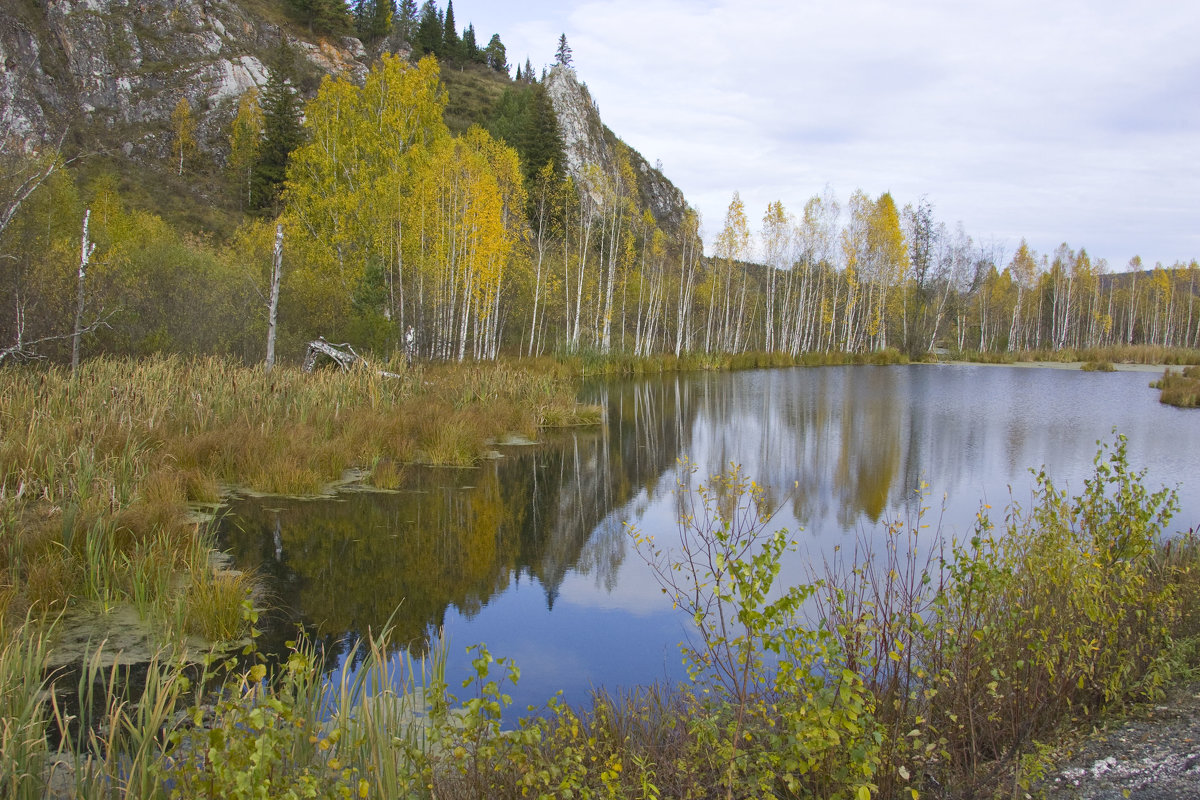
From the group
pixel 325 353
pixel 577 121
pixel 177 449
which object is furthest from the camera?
pixel 577 121

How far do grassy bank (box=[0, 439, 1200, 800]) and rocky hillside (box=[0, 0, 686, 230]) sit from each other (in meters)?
46.4

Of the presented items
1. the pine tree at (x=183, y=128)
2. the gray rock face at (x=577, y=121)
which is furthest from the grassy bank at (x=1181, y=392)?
the pine tree at (x=183, y=128)

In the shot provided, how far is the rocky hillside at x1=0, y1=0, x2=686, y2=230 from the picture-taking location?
46.2 meters

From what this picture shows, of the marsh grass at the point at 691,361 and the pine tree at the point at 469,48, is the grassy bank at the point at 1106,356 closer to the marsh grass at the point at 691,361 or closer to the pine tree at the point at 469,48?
the marsh grass at the point at 691,361

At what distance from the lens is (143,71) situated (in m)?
54.7

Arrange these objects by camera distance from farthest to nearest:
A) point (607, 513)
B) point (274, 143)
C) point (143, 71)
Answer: point (143, 71)
point (274, 143)
point (607, 513)

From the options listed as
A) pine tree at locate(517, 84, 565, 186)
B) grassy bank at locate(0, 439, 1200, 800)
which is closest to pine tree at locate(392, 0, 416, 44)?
pine tree at locate(517, 84, 565, 186)

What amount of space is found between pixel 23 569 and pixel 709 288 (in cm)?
4481

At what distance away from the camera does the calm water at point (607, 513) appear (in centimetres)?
625

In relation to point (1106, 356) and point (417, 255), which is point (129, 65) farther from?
point (1106, 356)

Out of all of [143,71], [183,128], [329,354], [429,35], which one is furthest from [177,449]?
[429,35]

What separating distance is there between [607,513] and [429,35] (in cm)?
8767

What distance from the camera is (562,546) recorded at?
8945mm

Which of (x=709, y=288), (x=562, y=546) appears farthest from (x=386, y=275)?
(x=709, y=288)
